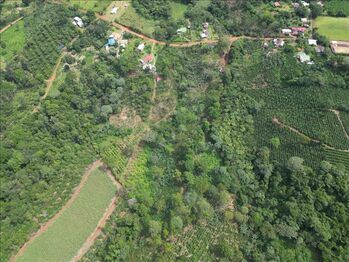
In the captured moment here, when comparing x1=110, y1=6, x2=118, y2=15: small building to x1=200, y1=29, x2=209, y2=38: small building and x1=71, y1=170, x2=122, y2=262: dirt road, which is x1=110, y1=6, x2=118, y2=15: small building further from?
x1=71, y1=170, x2=122, y2=262: dirt road

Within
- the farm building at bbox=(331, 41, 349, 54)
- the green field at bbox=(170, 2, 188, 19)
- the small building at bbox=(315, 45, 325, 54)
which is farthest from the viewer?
the green field at bbox=(170, 2, 188, 19)

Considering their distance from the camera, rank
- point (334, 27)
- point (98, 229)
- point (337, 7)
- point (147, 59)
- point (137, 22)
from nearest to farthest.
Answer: point (98, 229) < point (147, 59) < point (334, 27) < point (337, 7) < point (137, 22)

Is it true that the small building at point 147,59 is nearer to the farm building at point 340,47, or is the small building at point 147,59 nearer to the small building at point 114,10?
the small building at point 114,10

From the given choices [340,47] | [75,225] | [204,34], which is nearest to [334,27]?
[340,47]

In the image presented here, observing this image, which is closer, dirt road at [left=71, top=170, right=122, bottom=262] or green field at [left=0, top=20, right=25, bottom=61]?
dirt road at [left=71, top=170, right=122, bottom=262]

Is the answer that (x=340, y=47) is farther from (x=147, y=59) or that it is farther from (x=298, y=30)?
(x=147, y=59)

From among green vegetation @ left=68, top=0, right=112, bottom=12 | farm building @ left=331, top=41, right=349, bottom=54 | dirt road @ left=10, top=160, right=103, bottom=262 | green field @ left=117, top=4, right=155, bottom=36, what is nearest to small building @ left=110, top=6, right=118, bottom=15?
green vegetation @ left=68, top=0, right=112, bottom=12
